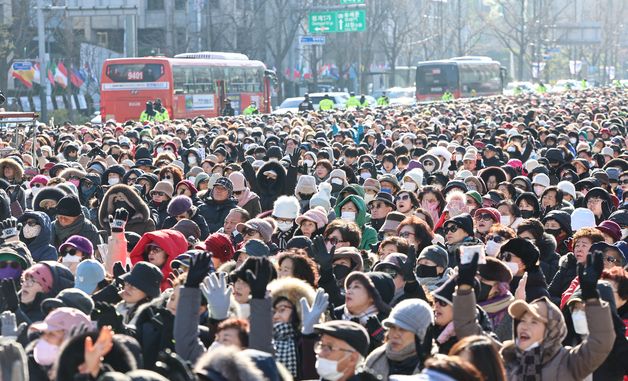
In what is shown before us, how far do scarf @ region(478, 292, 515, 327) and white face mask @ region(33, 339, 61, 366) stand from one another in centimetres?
256

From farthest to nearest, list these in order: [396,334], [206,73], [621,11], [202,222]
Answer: [621,11] → [206,73] → [202,222] → [396,334]

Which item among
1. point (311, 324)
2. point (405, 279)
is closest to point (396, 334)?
point (311, 324)

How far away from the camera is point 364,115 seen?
34688 mm

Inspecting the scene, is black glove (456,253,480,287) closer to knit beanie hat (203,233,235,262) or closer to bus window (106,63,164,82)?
knit beanie hat (203,233,235,262)

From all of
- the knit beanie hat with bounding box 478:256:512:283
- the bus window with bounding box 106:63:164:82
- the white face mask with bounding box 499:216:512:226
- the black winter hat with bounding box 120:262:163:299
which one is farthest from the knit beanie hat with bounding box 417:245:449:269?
the bus window with bounding box 106:63:164:82

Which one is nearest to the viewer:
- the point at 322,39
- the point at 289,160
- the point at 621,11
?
the point at 289,160

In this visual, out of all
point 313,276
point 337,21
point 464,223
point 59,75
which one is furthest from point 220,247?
point 337,21

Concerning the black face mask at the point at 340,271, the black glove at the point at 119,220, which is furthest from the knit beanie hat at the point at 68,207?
the black face mask at the point at 340,271

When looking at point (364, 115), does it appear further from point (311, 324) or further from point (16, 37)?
point (311, 324)

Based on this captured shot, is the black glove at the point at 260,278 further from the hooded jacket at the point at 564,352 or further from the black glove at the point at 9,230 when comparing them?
the black glove at the point at 9,230

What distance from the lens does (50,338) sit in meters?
6.53

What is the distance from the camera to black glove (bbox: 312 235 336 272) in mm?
9164

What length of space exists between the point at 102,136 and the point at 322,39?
128 feet

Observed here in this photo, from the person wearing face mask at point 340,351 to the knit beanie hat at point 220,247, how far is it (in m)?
3.76
